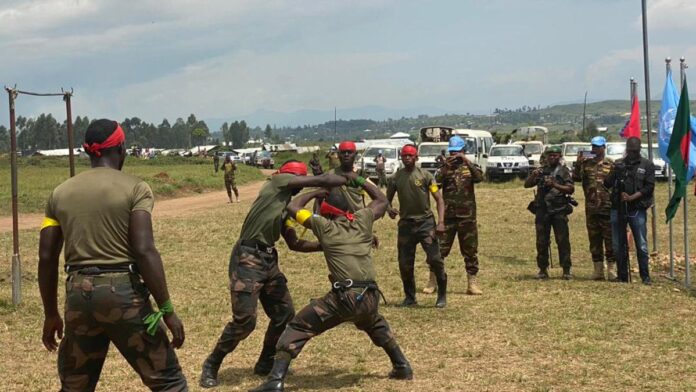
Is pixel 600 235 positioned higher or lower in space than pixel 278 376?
higher

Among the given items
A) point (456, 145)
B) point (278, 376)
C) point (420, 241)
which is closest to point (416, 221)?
point (420, 241)

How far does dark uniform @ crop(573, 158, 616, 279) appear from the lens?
39.9 feet

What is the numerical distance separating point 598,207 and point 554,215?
2.44 ft

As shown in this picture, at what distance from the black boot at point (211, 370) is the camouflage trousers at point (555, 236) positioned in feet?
21.2

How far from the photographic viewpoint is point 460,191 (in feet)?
35.8

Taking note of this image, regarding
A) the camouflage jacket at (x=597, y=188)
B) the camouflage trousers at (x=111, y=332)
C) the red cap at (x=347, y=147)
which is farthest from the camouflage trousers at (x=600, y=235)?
the camouflage trousers at (x=111, y=332)

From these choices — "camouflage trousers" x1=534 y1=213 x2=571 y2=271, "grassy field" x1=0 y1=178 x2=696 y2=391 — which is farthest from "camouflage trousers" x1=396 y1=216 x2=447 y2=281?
"camouflage trousers" x1=534 y1=213 x2=571 y2=271

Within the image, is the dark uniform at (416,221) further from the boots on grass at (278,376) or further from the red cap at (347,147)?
the boots on grass at (278,376)

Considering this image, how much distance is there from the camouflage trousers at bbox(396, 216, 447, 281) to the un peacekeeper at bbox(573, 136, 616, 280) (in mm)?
3235

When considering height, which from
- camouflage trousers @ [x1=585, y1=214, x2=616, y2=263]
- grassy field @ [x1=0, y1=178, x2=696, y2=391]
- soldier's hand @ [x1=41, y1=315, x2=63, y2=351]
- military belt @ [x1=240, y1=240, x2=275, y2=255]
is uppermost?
military belt @ [x1=240, y1=240, x2=275, y2=255]

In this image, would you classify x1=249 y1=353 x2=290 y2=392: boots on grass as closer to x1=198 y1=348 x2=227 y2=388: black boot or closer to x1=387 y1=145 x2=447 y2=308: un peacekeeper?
x1=198 y1=348 x2=227 y2=388: black boot

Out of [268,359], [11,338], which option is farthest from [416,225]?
[11,338]

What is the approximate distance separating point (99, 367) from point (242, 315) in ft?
6.30

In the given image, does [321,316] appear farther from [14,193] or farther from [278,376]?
[14,193]
